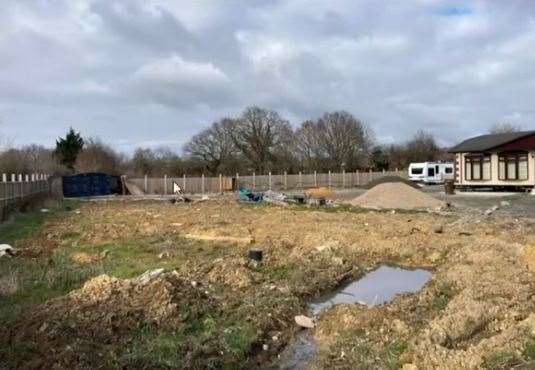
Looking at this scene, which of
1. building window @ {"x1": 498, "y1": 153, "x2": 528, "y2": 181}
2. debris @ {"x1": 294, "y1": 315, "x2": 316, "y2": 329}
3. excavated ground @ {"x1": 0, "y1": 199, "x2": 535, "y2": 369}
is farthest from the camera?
building window @ {"x1": 498, "y1": 153, "x2": 528, "y2": 181}

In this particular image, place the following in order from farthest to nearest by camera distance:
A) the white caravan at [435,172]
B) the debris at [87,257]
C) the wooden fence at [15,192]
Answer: the white caravan at [435,172]
the wooden fence at [15,192]
the debris at [87,257]

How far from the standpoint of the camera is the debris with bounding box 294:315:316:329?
8.44 m

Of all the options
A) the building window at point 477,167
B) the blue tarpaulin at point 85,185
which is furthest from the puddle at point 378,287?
the blue tarpaulin at point 85,185

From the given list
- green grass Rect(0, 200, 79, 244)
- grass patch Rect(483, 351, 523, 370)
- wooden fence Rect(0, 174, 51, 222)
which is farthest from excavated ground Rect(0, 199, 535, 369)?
wooden fence Rect(0, 174, 51, 222)

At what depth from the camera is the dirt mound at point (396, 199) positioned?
31562 millimetres

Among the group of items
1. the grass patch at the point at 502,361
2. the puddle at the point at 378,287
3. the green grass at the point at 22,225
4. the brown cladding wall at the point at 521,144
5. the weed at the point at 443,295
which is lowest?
the puddle at the point at 378,287

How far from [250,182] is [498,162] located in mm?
33308

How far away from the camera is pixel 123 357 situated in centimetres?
676

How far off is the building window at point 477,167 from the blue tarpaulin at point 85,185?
33.5m

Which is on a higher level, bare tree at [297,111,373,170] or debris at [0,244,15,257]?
bare tree at [297,111,373,170]

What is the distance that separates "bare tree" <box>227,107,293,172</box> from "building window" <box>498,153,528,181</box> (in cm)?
4475

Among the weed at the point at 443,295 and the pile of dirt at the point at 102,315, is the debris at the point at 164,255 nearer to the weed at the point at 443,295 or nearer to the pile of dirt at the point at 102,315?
the pile of dirt at the point at 102,315

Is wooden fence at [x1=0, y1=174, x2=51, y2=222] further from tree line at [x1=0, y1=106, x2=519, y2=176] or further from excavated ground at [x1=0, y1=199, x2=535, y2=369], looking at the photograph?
tree line at [x1=0, y1=106, x2=519, y2=176]

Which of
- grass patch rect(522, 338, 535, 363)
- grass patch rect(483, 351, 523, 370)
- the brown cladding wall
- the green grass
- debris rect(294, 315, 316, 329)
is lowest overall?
debris rect(294, 315, 316, 329)
